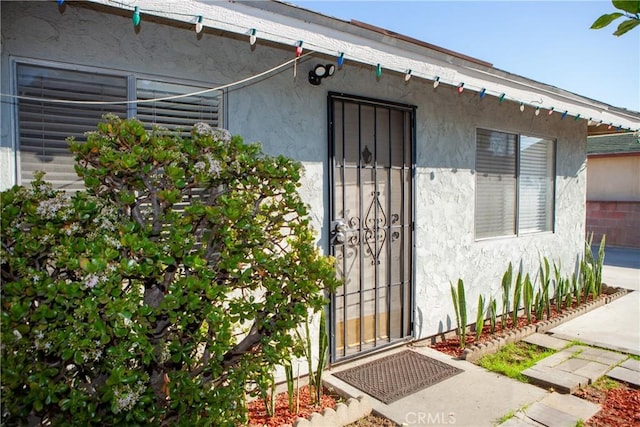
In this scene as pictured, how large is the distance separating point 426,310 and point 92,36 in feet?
13.9

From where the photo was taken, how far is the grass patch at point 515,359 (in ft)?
14.0

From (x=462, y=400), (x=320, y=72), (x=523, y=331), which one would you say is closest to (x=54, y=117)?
(x=320, y=72)

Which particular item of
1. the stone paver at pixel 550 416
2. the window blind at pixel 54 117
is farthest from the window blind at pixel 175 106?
the stone paver at pixel 550 416

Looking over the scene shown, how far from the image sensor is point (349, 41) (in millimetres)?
3527

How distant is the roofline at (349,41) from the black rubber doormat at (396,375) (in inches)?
114

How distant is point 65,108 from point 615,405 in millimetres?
4961

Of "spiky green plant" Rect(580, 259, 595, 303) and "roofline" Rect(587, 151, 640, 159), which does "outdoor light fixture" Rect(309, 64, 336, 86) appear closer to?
"spiky green plant" Rect(580, 259, 595, 303)

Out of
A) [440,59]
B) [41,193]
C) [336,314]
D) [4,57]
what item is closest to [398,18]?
[440,59]

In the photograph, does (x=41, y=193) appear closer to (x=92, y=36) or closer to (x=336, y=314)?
(x=92, y=36)

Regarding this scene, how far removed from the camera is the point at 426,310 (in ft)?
16.4

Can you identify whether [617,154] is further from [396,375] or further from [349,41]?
[349,41]

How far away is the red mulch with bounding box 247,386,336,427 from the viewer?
10.8ft

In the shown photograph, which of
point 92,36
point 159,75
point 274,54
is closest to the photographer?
point 92,36

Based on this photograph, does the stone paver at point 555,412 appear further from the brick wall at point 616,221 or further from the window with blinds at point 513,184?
the brick wall at point 616,221
